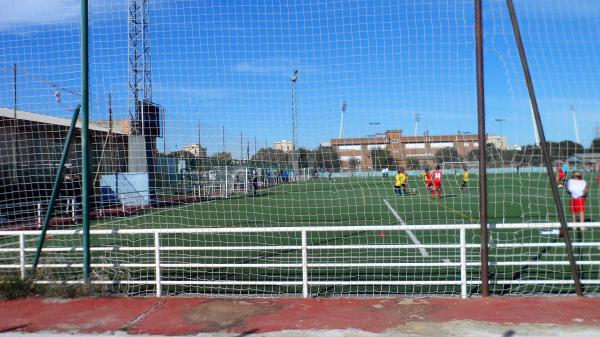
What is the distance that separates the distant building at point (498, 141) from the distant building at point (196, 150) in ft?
16.5

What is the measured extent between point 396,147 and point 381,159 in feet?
1.24

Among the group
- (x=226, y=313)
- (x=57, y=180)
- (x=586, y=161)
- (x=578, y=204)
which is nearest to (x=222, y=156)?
(x=57, y=180)

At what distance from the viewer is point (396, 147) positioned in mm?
8109

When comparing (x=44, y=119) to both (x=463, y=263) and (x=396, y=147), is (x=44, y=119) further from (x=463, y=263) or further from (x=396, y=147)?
(x=463, y=263)

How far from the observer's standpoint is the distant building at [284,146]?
8.45 metres

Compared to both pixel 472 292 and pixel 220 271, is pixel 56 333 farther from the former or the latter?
pixel 472 292

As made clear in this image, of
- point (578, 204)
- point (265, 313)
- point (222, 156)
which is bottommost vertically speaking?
point (265, 313)

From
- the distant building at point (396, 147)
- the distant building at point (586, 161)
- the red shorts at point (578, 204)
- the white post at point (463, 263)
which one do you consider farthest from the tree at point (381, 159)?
the red shorts at point (578, 204)

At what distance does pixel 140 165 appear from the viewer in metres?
10.7

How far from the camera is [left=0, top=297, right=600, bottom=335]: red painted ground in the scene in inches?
215

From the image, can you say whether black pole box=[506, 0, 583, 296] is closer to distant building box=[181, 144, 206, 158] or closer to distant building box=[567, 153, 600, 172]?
distant building box=[567, 153, 600, 172]

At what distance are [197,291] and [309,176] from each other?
12.4ft

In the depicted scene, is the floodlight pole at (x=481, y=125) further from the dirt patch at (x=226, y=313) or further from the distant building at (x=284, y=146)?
the distant building at (x=284, y=146)

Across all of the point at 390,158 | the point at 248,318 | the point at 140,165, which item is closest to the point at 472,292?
the point at 390,158
